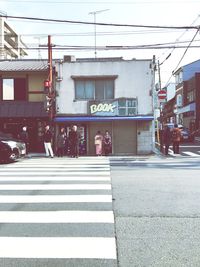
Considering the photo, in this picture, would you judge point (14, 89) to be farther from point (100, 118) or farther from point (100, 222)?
point (100, 222)

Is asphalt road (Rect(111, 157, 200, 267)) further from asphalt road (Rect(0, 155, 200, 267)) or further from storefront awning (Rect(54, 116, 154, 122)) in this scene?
storefront awning (Rect(54, 116, 154, 122))

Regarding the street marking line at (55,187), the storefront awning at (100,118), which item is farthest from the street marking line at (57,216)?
the storefront awning at (100,118)

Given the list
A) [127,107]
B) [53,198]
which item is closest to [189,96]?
[127,107]

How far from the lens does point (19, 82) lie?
24.2 meters

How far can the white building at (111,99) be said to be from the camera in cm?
2256

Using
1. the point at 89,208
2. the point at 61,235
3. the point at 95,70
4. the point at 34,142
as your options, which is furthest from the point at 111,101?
the point at 61,235

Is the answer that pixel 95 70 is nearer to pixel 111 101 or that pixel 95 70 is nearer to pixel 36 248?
pixel 111 101

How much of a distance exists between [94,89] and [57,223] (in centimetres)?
1729

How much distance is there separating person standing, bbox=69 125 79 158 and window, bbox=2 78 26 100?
6.17 meters

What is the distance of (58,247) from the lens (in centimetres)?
497

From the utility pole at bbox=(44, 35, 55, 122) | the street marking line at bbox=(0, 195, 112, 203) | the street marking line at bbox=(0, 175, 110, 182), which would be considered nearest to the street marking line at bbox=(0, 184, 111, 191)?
the street marking line at bbox=(0, 175, 110, 182)

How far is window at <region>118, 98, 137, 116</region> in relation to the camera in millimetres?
22500

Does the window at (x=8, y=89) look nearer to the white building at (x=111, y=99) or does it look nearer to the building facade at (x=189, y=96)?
the white building at (x=111, y=99)

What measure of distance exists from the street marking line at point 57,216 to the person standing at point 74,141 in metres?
12.4
